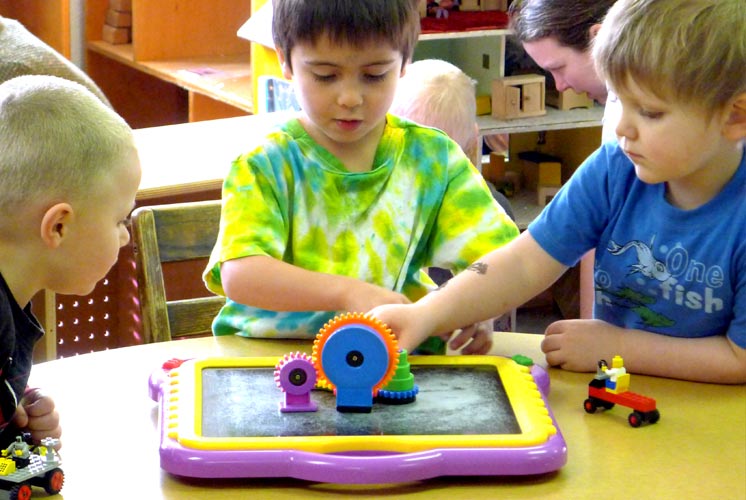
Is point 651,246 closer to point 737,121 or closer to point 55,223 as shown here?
point 737,121

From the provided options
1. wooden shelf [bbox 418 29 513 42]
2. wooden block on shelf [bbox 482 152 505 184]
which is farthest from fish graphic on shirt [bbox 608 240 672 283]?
wooden block on shelf [bbox 482 152 505 184]

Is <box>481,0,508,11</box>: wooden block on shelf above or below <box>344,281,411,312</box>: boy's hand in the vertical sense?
above

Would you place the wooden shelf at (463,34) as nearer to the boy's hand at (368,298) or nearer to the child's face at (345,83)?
the child's face at (345,83)

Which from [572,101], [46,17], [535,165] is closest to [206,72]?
[46,17]

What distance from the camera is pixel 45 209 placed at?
1143 mm

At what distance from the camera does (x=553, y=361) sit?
4.62ft

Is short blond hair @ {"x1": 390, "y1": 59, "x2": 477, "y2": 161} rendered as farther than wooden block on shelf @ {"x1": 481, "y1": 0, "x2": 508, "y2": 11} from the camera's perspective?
No

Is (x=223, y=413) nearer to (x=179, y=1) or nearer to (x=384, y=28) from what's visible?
(x=384, y=28)

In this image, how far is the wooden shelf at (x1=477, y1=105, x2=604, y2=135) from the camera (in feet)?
11.3

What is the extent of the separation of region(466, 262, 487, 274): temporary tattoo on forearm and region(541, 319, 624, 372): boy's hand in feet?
0.37

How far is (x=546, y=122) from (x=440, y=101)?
124cm

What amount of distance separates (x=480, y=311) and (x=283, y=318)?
263mm

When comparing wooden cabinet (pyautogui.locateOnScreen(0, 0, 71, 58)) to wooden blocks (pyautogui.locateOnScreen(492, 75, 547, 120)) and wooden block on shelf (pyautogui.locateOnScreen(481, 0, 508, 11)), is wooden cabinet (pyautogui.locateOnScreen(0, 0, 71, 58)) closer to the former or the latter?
wooden block on shelf (pyautogui.locateOnScreen(481, 0, 508, 11))

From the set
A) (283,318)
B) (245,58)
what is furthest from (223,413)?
(245,58)
